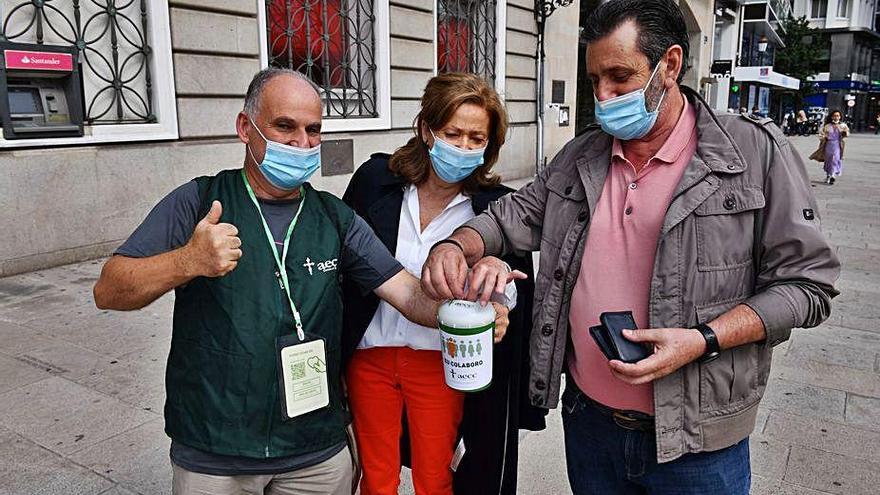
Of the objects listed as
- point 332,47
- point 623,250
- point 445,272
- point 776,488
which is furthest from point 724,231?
point 332,47

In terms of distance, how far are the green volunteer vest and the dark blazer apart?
50 cm

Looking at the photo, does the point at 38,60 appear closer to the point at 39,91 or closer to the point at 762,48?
the point at 39,91

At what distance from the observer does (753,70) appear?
129 ft

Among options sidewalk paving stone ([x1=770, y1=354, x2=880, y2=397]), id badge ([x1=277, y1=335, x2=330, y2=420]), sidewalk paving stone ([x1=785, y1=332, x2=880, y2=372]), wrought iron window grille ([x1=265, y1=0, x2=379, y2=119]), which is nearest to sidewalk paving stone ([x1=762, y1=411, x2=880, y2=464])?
sidewalk paving stone ([x1=770, y1=354, x2=880, y2=397])

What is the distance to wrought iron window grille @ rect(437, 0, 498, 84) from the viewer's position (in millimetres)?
11625

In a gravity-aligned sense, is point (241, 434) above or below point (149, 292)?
below

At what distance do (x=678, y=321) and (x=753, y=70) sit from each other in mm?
42595

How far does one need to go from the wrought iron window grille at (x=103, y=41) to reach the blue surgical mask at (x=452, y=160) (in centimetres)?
540

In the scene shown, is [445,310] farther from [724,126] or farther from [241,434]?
[724,126]

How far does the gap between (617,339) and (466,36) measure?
11.2 meters

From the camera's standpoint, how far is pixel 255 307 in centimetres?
187

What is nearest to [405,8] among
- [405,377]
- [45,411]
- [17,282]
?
[17,282]

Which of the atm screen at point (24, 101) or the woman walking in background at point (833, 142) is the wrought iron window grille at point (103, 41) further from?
the woman walking in background at point (833, 142)

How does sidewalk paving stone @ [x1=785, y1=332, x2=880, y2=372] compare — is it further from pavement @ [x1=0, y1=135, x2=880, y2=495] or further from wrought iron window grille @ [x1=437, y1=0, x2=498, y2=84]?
wrought iron window grille @ [x1=437, y1=0, x2=498, y2=84]
